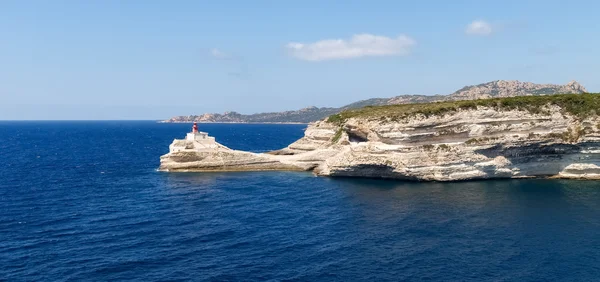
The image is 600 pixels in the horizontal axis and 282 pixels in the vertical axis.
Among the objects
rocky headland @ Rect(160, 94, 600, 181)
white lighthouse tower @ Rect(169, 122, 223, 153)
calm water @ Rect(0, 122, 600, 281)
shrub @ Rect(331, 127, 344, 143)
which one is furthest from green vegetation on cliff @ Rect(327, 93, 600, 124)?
white lighthouse tower @ Rect(169, 122, 223, 153)

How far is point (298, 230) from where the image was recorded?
39.0m

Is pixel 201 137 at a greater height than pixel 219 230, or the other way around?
pixel 201 137

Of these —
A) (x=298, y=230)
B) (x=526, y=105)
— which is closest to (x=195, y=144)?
(x=298, y=230)

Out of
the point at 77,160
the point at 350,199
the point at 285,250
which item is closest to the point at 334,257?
the point at 285,250

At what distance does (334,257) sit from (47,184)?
45.1 metres

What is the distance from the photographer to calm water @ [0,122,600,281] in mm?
29969

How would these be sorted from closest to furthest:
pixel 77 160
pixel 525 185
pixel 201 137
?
pixel 525 185 → pixel 201 137 → pixel 77 160

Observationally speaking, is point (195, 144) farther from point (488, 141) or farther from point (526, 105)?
point (526, 105)

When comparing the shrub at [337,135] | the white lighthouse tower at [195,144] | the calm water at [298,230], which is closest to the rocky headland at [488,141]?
the calm water at [298,230]

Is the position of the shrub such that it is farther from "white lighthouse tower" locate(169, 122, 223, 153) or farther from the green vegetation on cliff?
"white lighthouse tower" locate(169, 122, 223, 153)

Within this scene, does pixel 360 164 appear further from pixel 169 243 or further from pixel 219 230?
pixel 169 243

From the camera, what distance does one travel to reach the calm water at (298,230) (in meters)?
30.0

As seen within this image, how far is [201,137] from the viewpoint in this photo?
7531 cm

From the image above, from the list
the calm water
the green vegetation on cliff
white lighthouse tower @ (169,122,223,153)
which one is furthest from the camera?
white lighthouse tower @ (169,122,223,153)
